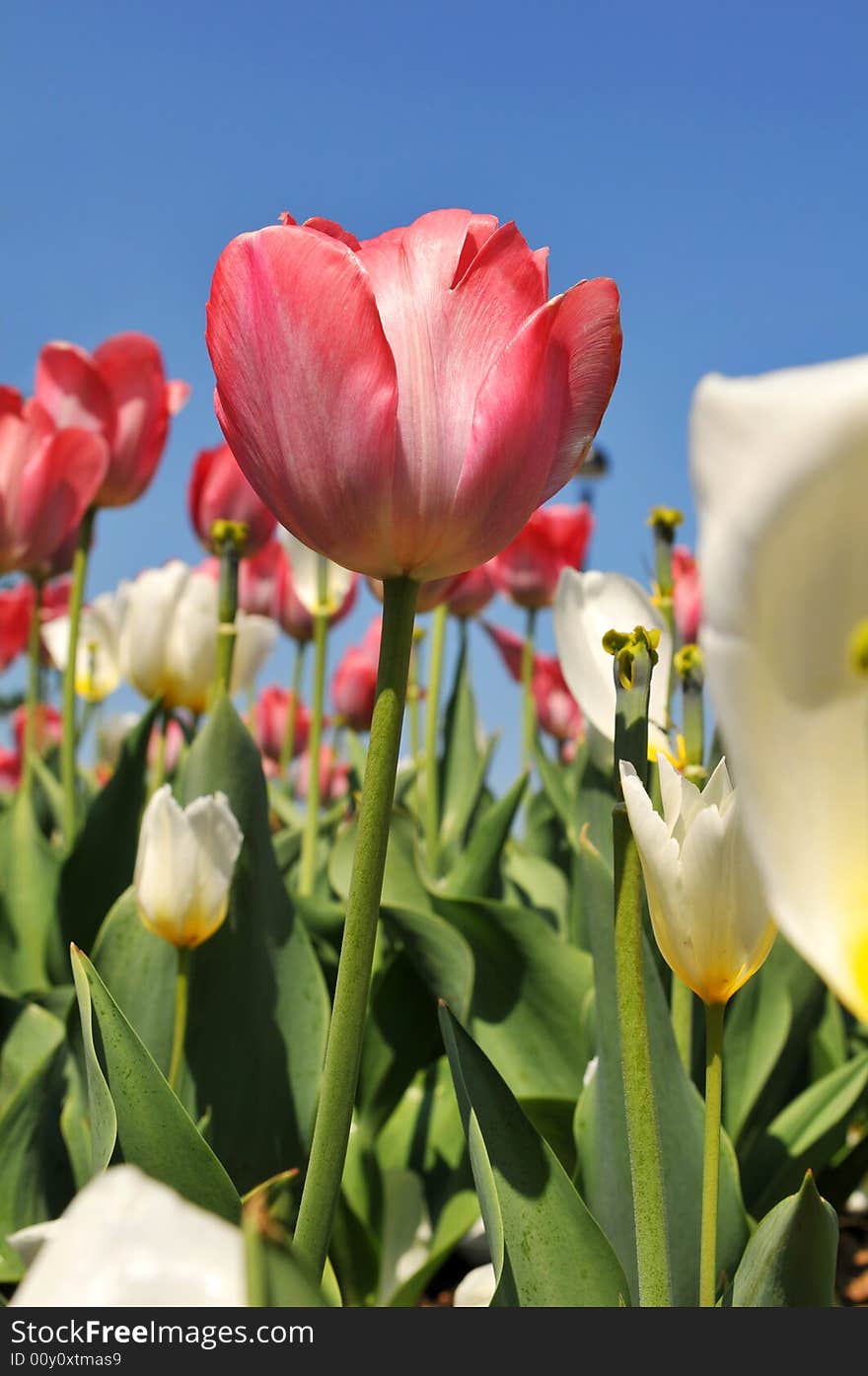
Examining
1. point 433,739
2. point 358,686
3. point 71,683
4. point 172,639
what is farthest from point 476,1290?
point 358,686

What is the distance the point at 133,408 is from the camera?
185 cm

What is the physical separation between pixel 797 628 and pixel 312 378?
12.4 inches

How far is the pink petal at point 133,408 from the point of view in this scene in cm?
183

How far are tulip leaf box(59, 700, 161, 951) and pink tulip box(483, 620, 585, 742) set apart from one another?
4.74 ft

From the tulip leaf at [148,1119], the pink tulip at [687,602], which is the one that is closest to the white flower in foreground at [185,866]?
the tulip leaf at [148,1119]

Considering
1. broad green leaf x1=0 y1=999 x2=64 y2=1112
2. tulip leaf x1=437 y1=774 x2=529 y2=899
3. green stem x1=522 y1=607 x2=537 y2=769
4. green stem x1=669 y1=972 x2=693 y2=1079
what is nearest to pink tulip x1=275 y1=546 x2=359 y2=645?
green stem x1=522 y1=607 x2=537 y2=769

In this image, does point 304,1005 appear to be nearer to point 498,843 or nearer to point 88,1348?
point 498,843

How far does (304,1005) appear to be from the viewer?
1121 mm

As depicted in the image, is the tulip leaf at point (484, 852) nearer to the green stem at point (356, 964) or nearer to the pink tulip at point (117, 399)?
the pink tulip at point (117, 399)

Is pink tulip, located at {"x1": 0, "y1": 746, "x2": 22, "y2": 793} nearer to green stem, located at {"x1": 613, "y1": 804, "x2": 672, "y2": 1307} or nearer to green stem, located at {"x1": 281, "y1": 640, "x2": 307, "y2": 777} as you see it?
green stem, located at {"x1": 281, "y1": 640, "x2": 307, "y2": 777}

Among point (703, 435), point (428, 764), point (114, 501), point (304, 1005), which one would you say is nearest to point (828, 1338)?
point (703, 435)

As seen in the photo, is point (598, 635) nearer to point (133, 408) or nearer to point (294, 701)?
point (133, 408)

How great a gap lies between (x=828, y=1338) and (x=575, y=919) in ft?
3.23

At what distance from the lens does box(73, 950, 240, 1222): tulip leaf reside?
0.66m
